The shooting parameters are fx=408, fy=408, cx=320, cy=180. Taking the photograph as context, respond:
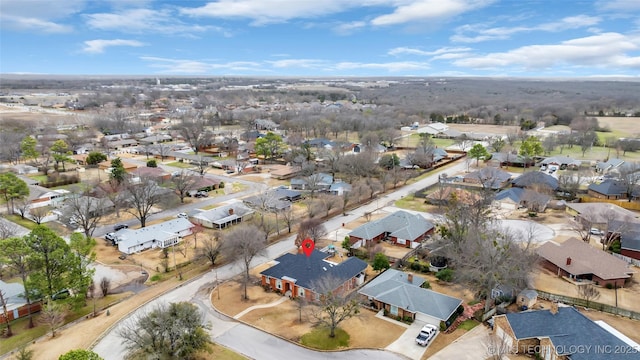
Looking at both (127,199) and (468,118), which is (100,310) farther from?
(468,118)

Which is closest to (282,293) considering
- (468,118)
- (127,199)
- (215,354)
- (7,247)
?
(215,354)

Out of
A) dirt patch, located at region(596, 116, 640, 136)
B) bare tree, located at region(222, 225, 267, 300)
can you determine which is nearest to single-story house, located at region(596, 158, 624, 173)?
dirt patch, located at region(596, 116, 640, 136)

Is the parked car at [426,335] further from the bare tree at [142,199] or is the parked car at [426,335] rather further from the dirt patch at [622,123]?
the dirt patch at [622,123]

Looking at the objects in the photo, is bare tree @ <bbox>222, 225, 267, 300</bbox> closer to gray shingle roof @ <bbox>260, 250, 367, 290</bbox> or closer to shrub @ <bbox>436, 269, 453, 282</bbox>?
gray shingle roof @ <bbox>260, 250, 367, 290</bbox>

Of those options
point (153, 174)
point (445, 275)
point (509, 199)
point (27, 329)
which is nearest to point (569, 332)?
point (445, 275)

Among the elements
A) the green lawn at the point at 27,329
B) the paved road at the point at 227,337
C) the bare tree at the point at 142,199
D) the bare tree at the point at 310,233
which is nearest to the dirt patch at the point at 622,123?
the bare tree at the point at 310,233

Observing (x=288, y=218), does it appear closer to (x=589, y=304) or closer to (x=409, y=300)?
(x=409, y=300)

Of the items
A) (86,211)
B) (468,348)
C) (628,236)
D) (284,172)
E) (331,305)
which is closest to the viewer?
(468,348)
